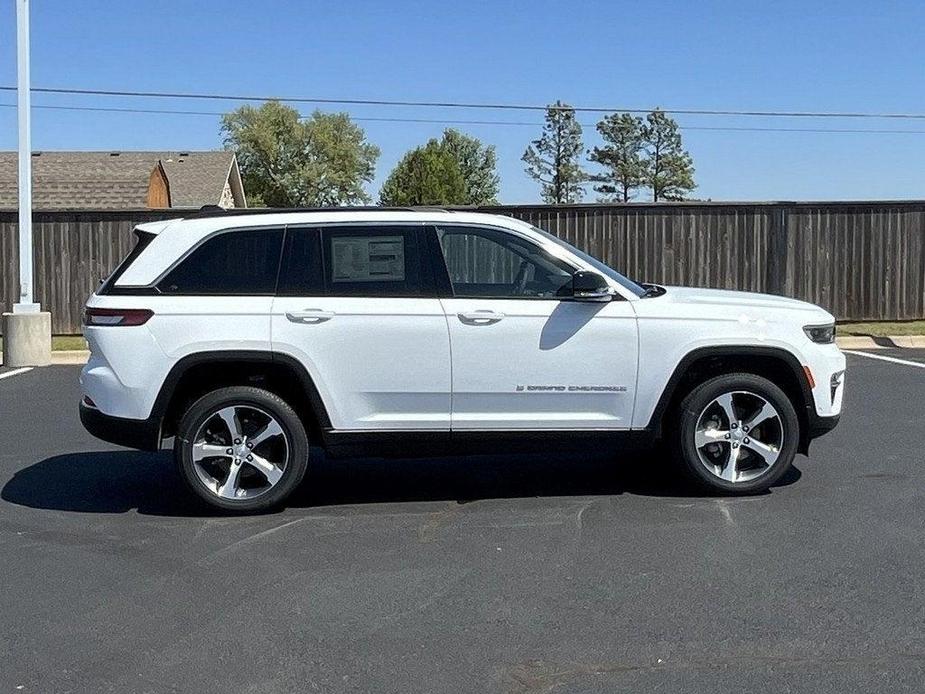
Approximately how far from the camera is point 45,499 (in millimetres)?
6953

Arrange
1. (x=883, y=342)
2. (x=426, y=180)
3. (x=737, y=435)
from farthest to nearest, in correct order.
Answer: (x=426, y=180) → (x=883, y=342) → (x=737, y=435)

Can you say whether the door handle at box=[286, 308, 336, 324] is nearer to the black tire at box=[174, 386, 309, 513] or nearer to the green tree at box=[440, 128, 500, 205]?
the black tire at box=[174, 386, 309, 513]

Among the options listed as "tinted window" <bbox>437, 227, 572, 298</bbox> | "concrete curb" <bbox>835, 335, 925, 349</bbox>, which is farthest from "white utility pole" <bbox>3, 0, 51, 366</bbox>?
"concrete curb" <bbox>835, 335, 925, 349</bbox>

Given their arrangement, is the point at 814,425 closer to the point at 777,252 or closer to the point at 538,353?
the point at 538,353

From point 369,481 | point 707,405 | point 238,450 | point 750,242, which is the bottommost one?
point 369,481

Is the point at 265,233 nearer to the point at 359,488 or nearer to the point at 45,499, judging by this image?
the point at 359,488

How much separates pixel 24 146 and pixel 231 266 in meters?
9.81

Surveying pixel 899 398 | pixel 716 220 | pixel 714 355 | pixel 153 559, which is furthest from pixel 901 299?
pixel 153 559

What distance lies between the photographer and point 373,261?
6504mm

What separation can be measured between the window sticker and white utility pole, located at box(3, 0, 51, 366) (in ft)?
30.8

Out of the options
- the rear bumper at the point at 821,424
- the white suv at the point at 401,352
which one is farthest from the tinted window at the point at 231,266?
the rear bumper at the point at 821,424

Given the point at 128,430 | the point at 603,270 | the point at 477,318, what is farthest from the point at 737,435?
the point at 128,430

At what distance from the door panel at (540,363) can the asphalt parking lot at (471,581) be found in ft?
1.97

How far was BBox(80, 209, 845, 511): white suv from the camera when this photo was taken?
20.7 feet
